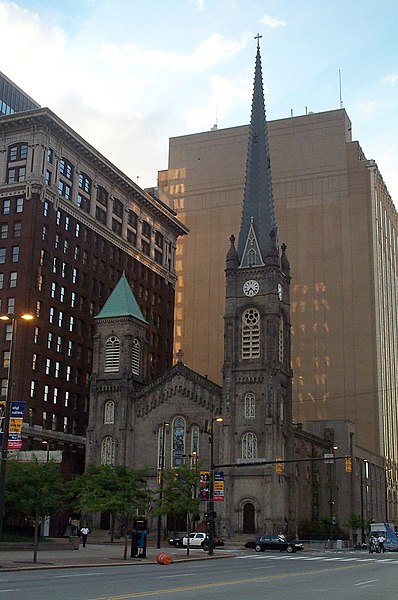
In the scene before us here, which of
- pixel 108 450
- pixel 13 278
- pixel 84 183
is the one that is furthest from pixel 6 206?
pixel 108 450

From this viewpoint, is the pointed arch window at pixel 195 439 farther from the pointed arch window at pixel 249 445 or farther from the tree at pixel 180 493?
the tree at pixel 180 493

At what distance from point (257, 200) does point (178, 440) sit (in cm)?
2795

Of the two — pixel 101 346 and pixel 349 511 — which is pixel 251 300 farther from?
pixel 349 511

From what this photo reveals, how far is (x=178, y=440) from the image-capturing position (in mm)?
78438

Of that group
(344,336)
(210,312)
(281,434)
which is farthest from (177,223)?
(281,434)

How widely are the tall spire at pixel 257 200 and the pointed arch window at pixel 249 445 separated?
18320 mm

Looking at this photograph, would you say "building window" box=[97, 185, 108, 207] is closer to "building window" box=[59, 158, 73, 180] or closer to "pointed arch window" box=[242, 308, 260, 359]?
"building window" box=[59, 158, 73, 180]

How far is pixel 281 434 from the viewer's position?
2953 inches

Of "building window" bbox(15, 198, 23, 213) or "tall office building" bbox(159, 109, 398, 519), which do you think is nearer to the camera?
"building window" bbox(15, 198, 23, 213)

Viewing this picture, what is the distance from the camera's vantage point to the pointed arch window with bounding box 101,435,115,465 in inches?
3142

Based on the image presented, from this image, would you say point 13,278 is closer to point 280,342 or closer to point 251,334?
point 251,334

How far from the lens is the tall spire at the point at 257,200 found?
83750mm

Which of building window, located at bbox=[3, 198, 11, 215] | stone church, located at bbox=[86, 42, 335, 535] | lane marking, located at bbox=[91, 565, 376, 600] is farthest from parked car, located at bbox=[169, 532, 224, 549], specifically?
building window, located at bbox=[3, 198, 11, 215]

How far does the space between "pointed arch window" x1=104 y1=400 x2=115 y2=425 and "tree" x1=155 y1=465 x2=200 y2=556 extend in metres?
21.1
